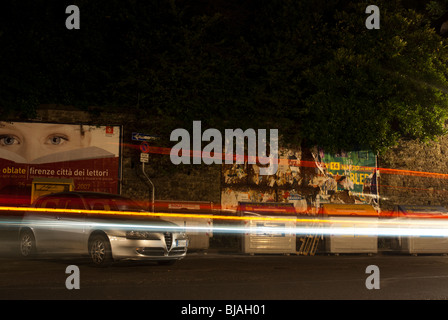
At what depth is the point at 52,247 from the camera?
11516mm

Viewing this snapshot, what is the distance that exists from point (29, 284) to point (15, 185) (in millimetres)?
9845

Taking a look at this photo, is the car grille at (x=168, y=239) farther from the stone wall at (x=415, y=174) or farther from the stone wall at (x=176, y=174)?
the stone wall at (x=415, y=174)

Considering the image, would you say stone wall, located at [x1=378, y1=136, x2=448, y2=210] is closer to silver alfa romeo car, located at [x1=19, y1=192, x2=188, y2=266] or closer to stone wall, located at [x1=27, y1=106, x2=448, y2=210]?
stone wall, located at [x1=27, y1=106, x2=448, y2=210]

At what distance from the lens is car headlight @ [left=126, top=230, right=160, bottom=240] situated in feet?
34.4

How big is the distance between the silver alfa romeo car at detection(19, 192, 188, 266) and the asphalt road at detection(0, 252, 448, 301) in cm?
30

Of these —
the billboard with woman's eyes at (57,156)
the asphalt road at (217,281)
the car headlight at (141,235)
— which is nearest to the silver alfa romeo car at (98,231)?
the car headlight at (141,235)

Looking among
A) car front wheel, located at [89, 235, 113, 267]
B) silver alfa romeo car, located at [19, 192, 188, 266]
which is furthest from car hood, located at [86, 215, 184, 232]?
car front wheel, located at [89, 235, 113, 267]

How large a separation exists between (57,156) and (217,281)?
34.2 ft

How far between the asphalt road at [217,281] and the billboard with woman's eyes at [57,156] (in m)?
5.71

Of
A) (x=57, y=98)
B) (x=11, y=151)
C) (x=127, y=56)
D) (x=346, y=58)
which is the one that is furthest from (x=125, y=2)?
(x=346, y=58)

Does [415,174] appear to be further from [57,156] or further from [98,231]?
[98,231]

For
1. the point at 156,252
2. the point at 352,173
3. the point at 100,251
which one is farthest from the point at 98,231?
the point at 352,173
